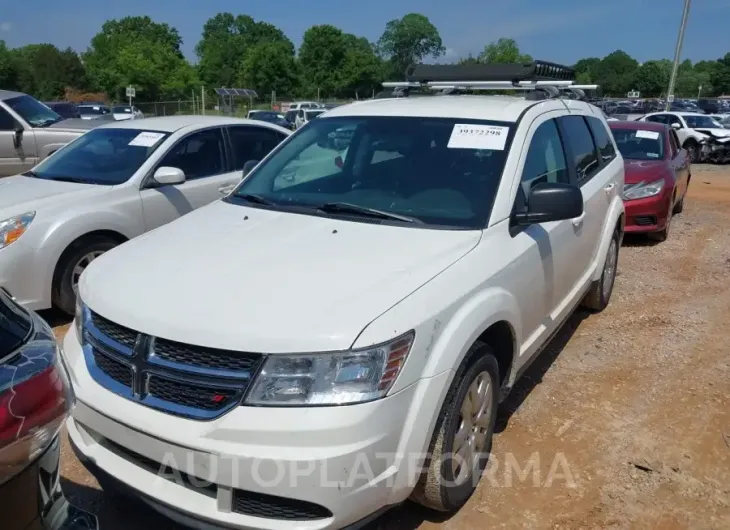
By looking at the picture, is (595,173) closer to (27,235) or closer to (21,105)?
(27,235)

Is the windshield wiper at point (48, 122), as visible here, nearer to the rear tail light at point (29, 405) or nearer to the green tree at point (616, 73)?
the rear tail light at point (29, 405)

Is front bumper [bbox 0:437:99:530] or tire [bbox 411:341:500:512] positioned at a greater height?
front bumper [bbox 0:437:99:530]

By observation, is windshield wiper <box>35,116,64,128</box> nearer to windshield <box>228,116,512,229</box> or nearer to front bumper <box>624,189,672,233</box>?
windshield <box>228,116,512,229</box>

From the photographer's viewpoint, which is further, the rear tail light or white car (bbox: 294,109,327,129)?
white car (bbox: 294,109,327,129)

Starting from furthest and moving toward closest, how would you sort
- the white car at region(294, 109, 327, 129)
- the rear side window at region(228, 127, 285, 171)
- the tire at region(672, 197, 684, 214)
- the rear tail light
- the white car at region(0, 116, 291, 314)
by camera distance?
the white car at region(294, 109, 327, 129), the tire at region(672, 197, 684, 214), the rear side window at region(228, 127, 285, 171), the white car at region(0, 116, 291, 314), the rear tail light

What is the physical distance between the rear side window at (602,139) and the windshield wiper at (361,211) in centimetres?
254

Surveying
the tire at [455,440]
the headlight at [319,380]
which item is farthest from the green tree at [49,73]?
the headlight at [319,380]

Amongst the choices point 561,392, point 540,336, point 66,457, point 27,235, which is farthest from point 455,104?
point 27,235

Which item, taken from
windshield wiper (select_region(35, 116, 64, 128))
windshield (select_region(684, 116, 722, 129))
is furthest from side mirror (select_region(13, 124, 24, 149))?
windshield (select_region(684, 116, 722, 129))

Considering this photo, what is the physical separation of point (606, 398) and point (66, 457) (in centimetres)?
324

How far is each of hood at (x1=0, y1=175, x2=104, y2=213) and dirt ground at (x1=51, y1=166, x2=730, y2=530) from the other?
7.91 ft

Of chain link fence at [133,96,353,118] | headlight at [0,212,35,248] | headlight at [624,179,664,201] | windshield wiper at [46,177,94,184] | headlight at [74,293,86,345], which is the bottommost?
chain link fence at [133,96,353,118]

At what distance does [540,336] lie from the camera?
12.5ft

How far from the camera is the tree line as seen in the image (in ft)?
220
